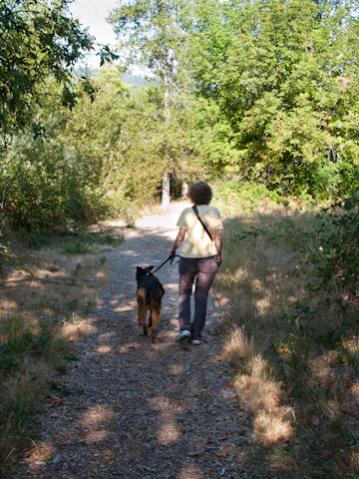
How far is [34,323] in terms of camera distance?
21.4ft

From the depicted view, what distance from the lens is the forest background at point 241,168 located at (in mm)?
4633

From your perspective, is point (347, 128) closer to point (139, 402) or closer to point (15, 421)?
point (139, 402)

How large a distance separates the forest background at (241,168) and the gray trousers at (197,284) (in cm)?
47

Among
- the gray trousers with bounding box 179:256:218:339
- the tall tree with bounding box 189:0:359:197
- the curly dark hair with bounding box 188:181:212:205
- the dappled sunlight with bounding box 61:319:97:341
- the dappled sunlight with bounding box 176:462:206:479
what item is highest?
the tall tree with bounding box 189:0:359:197

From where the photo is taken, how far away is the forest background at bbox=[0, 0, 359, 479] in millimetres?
4633

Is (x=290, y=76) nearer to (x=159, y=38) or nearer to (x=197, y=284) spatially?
(x=197, y=284)

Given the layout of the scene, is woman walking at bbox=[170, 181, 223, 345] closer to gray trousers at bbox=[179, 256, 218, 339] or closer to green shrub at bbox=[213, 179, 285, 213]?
gray trousers at bbox=[179, 256, 218, 339]

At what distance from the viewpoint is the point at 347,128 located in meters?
17.0

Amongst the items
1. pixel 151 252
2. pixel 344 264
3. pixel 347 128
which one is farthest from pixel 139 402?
pixel 347 128

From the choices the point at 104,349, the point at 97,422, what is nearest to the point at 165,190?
the point at 104,349

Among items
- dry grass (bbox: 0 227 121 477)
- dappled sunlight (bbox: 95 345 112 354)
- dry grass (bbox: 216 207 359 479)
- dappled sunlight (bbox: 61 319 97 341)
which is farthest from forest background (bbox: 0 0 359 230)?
dappled sunlight (bbox: 95 345 112 354)

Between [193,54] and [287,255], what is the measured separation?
10841 mm

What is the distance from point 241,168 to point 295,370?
1476 centimetres

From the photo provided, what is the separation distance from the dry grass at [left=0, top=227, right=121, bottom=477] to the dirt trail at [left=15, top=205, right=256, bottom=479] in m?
0.17
